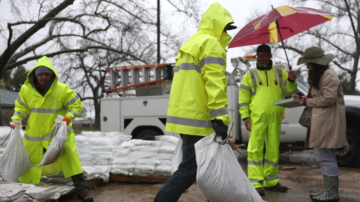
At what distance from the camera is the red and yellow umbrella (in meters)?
3.81

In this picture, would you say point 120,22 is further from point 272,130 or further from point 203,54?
point 203,54

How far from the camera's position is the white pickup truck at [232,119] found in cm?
596

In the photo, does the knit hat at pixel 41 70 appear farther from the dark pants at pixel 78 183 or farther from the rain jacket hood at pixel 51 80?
the dark pants at pixel 78 183

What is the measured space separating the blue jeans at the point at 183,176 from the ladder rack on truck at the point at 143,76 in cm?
461

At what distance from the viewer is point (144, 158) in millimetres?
4922

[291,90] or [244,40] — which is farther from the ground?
[244,40]

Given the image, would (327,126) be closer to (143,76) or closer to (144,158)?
(144,158)

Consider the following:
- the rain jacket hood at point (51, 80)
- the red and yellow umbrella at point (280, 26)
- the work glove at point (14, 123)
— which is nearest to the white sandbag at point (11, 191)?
the work glove at point (14, 123)

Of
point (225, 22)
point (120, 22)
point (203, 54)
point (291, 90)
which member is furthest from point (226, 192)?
point (120, 22)

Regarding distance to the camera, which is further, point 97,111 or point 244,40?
point 97,111

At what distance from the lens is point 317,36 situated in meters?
20.1

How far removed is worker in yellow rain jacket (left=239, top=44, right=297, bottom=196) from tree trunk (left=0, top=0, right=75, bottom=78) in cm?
861

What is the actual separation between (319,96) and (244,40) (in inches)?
51.9

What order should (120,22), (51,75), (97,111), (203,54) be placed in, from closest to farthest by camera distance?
(203,54) < (51,75) < (120,22) < (97,111)
